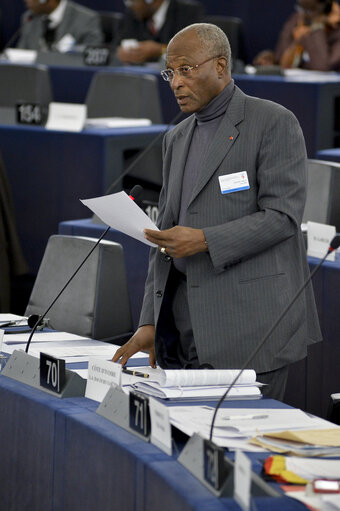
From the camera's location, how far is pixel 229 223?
224 cm

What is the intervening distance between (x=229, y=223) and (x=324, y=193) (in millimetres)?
1557

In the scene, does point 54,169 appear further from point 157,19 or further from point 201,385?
point 157,19

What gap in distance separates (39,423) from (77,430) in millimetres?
163

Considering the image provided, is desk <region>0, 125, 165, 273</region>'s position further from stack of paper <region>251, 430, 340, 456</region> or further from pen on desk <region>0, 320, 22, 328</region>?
stack of paper <region>251, 430, 340, 456</region>

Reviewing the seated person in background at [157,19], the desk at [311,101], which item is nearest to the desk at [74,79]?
the desk at [311,101]

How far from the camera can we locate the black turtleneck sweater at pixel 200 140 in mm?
2326

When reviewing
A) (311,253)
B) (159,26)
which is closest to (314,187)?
(311,253)

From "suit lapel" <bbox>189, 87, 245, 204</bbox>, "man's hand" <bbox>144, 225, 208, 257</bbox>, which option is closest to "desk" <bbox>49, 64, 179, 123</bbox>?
"suit lapel" <bbox>189, 87, 245, 204</bbox>

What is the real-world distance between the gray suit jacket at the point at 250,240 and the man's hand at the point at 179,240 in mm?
26

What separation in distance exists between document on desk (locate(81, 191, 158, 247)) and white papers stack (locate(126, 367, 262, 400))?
307 millimetres

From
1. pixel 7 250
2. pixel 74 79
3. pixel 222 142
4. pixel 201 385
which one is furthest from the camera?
pixel 74 79

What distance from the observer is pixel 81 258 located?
3.27 metres

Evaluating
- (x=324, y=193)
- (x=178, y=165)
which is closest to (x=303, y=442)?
(x=178, y=165)

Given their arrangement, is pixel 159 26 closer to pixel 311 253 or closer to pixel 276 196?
pixel 311 253
